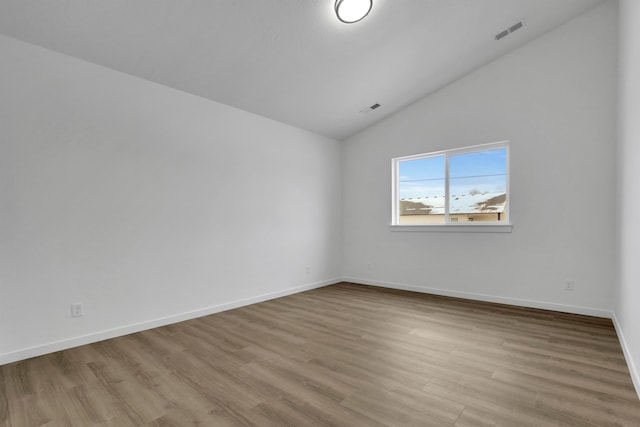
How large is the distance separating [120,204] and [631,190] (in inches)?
164

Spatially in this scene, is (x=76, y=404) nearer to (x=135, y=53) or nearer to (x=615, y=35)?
(x=135, y=53)

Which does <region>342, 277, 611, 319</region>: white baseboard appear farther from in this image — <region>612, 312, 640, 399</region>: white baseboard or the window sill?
the window sill

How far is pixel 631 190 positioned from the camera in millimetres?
2244

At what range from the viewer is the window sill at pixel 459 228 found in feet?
12.9

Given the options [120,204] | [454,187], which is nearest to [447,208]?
[454,187]

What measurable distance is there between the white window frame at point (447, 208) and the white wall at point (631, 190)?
4.00ft

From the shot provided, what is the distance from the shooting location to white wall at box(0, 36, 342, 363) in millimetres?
2473

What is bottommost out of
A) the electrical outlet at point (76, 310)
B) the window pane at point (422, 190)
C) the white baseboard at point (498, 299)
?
the white baseboard at point (498, 299)

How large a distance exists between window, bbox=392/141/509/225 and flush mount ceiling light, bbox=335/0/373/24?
7.76 feet

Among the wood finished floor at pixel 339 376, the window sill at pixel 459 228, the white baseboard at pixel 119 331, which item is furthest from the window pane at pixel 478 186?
the white baseboard at pixel 119 331

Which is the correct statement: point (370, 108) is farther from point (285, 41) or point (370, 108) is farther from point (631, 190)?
point (631, 190)

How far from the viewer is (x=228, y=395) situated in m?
1.91

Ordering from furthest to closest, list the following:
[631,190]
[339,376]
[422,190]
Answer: [422,190], [631,190], [339,376]

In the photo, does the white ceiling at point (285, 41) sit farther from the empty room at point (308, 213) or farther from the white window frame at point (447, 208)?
the white window frame at point (447, 208)
